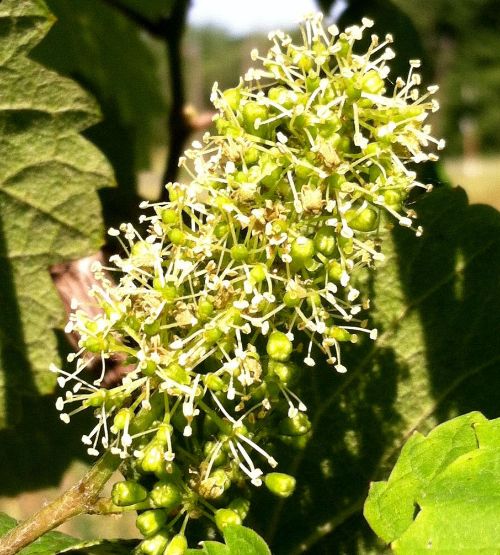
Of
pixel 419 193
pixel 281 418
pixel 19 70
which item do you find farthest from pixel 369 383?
pixel 19 70

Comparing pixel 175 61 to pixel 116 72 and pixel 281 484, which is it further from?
pixel 281 484

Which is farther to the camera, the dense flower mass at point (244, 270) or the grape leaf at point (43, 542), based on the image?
the grape leaf at point (43, 542)

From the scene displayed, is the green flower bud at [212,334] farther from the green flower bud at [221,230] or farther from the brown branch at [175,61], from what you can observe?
the brown branch at [175,61]

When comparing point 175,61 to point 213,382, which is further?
point 175,61

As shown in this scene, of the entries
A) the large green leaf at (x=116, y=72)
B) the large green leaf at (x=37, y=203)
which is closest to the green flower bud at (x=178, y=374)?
the large green leaf at (x=37, y=203)

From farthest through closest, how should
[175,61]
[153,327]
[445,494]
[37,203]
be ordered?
1. [175,61]
2. [37,203]
3. [153,327]
4. [445,494]

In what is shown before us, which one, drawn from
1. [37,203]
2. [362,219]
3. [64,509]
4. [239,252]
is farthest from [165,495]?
[37,203]
